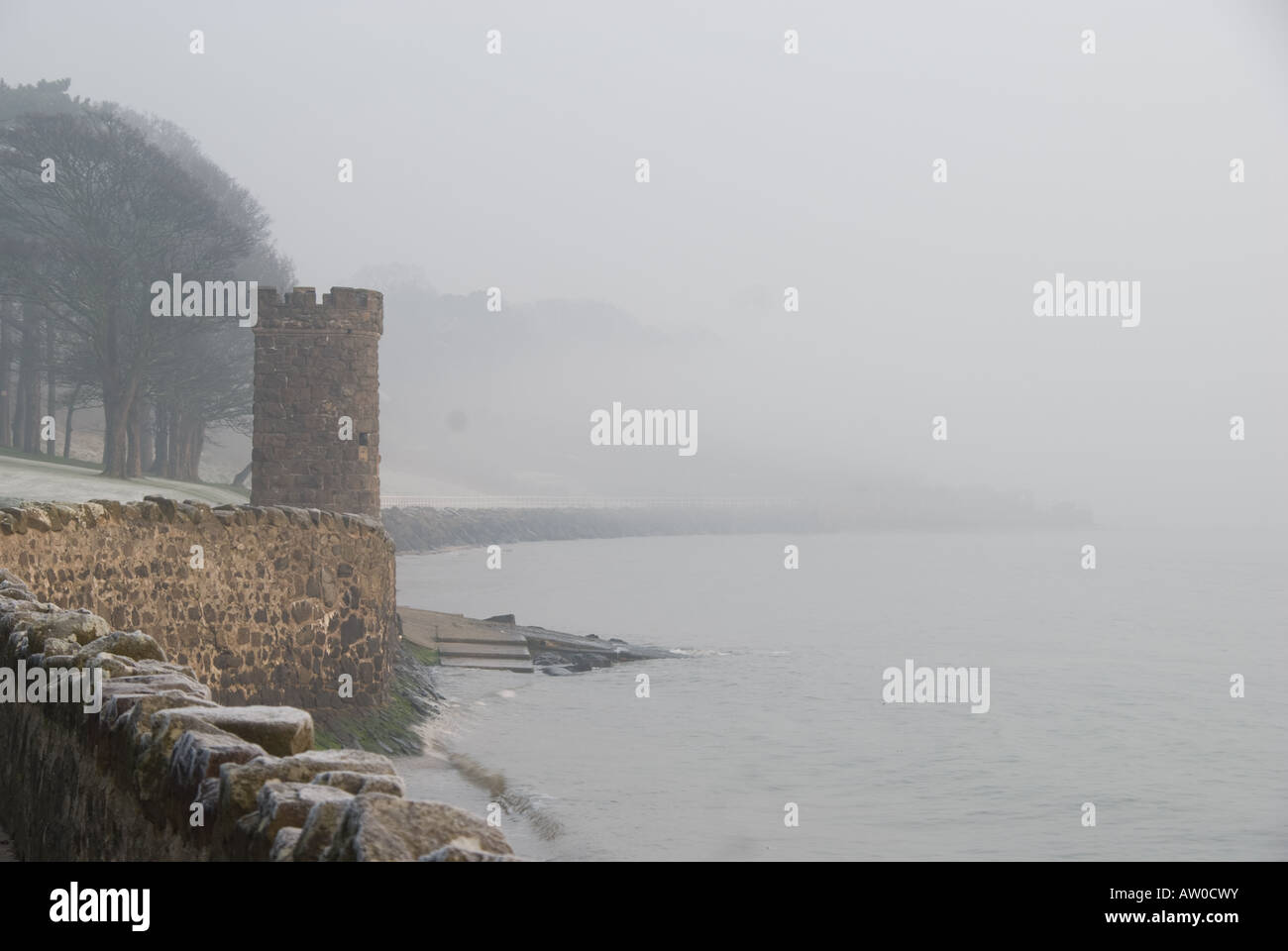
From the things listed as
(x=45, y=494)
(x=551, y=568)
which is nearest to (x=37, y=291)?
(x=45, y=494)

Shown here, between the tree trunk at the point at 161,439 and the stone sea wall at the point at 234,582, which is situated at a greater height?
the tree trunk at the point at 161,439

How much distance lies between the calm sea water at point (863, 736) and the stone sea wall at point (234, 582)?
2.34 meters

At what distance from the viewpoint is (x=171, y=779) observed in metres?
5.21

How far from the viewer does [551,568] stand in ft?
331

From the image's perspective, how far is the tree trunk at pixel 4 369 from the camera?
181 ft

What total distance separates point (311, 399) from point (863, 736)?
55.0 feet

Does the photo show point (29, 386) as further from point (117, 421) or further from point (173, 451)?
point (117, 421)

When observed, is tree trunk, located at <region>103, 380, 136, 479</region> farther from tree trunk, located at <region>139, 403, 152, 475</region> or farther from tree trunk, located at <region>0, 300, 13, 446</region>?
tree trunk, located at <region>0, 300, 13, 446</region>

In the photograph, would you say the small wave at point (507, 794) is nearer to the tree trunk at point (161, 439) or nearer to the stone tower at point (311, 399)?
the stone tower at point (311, 399)

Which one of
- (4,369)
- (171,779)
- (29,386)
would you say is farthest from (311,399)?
(4,369)

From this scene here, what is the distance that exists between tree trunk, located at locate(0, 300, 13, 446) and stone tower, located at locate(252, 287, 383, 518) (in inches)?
1366

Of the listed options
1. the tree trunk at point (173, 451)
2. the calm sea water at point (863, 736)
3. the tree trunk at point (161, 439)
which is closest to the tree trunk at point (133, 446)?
the tree trunk at point (161, 439)
